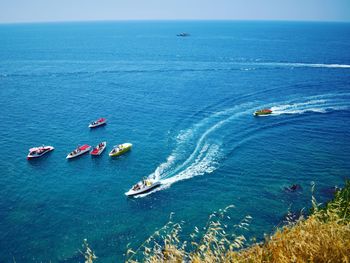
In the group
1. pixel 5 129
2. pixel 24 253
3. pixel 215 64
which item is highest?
pixel 215 64

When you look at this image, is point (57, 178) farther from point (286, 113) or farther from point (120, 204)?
point (286, 113)

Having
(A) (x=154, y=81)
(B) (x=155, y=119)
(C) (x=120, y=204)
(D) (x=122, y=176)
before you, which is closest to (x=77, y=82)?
(A) (x=154, y=81)

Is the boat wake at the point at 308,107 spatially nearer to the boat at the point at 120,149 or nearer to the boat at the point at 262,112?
the boat at the point at 262,112

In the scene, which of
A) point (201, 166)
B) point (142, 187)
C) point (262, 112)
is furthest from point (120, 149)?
point (262, 112)

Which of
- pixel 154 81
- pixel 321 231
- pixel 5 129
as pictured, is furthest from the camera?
pixel 154 81

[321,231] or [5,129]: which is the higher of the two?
[321,231]

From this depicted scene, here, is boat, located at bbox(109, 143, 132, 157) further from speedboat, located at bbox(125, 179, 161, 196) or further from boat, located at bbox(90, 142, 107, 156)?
speedboat, located at bbox(125, 179, 161, 196)

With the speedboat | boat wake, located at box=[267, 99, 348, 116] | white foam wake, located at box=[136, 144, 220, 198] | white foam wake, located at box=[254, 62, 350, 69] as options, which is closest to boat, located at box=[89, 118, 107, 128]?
white foam wake, located at box=[136, 144, 220, 198]
